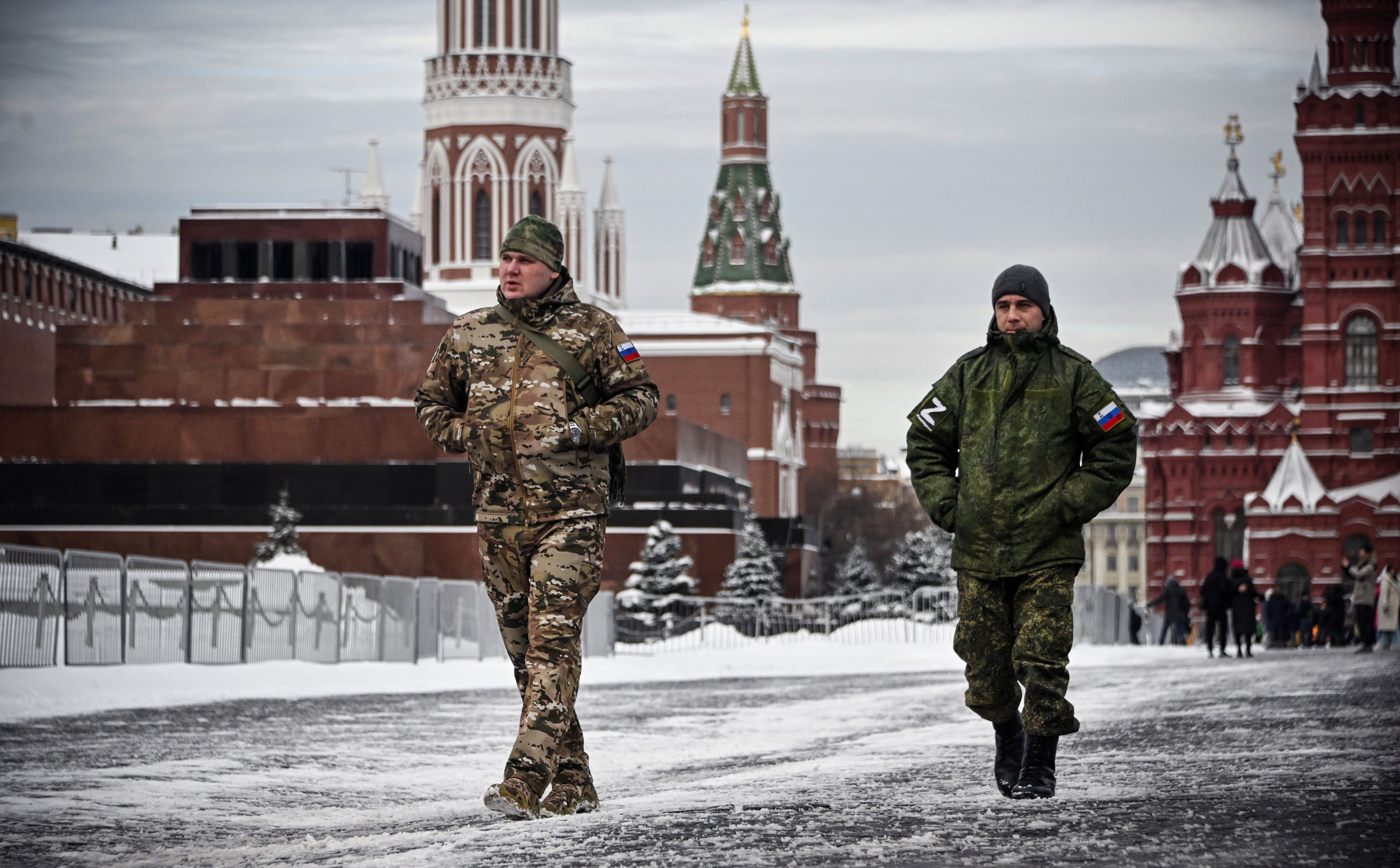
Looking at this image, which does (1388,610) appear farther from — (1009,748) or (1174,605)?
(1009,748)

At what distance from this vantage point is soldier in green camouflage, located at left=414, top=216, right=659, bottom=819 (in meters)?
7.79

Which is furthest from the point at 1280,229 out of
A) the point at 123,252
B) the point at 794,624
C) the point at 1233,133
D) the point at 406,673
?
the point at 406,673

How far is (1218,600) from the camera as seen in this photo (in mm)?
29797

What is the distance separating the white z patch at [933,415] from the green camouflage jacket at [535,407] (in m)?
0.95

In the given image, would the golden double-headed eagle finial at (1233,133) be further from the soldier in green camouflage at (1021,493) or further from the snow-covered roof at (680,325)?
the soldier in green camouflage at (1021,493)

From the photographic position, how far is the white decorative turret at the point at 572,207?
332 ft

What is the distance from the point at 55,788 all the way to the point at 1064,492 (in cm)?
440

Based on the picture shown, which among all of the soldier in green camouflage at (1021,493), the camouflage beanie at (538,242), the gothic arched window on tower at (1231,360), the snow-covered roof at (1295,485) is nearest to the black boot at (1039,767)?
the soldier in green camouflage at (1021,493)

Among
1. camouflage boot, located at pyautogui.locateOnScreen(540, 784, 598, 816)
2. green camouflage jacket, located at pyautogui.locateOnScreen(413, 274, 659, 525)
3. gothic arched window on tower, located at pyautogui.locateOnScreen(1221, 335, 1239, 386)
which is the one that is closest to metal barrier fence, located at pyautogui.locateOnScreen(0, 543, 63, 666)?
green camouflage jacket, located at pyautogui.locateOnScreen(413, 274, 659, 525)

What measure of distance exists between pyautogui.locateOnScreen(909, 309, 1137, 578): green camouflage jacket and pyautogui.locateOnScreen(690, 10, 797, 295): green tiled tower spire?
13841 cm

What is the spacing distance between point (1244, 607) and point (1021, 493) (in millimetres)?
24246

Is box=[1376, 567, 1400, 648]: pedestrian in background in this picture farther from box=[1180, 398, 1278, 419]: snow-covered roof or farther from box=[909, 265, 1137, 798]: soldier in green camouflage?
box=[1180, 398, 1278, 419]: snow-covered roof

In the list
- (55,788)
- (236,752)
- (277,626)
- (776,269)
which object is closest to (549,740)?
(55,788)

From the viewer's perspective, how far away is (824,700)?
59.6ft
